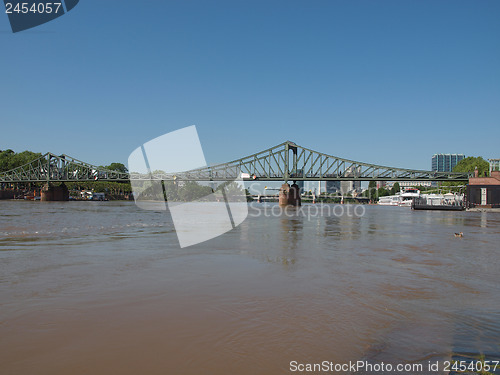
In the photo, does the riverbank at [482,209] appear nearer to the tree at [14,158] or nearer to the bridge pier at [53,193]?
the bridge pier at [53,193]

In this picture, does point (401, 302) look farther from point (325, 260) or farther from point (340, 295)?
point (325, 260)

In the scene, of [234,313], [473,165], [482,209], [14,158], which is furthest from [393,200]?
[14,158]

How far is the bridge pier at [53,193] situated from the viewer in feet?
383

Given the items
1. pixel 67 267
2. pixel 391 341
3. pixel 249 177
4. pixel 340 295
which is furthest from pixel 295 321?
pixel 249 177

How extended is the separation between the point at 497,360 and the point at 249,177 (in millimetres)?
109585

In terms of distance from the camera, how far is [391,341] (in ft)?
15.3

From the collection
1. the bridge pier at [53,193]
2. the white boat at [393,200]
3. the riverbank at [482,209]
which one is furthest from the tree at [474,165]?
the bridge pier at [53,193]

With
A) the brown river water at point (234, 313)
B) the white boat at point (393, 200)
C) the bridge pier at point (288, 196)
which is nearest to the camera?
the brown river water at point (234, 313)

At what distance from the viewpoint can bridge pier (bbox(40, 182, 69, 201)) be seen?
11662cm

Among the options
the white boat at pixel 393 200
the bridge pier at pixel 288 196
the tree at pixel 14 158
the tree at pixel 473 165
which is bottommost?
the white boat at pixel 393 200

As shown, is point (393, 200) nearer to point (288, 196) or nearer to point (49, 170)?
point (288, 196)

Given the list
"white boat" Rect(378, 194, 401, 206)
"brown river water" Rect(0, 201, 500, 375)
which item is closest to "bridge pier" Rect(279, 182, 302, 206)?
"white boat" Rect(378, 194, 401, 206)

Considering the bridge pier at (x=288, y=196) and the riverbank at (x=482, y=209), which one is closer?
the riverbank at (x=482, y=209)

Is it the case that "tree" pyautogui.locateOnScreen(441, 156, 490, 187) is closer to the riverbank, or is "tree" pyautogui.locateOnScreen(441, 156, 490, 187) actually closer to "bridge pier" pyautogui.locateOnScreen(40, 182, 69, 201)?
the riverbank
